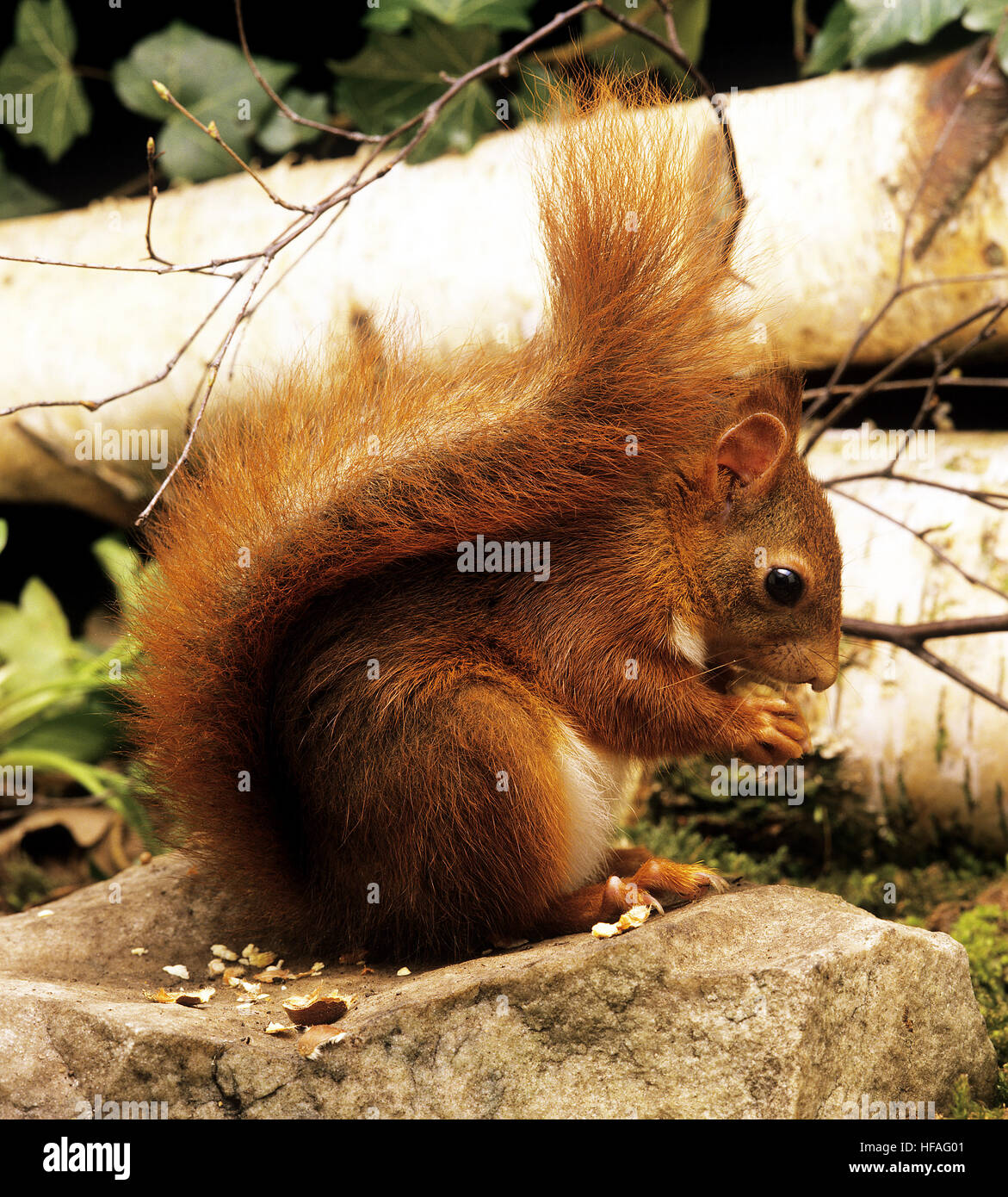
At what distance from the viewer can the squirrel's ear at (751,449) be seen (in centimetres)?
154

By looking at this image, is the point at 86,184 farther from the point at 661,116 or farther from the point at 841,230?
the point at 661,116

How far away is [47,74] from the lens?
10.8ft

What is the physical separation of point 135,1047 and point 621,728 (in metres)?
0.69

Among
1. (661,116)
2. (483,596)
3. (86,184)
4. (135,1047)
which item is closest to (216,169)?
(86,184)

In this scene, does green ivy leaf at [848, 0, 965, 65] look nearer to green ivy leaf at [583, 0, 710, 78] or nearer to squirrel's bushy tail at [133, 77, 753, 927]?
green ivy leaf at [583, 0, 710, 78]

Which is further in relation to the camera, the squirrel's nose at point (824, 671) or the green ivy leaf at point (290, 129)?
the green ivy leaf at point (290, 129)

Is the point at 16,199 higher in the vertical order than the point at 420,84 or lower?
lower

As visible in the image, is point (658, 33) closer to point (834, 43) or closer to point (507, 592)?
point (834, 43)

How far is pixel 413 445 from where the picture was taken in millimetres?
1484

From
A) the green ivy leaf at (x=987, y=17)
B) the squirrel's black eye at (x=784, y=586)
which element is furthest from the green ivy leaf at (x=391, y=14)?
the squirrel's black eye at (x=784, y=586)

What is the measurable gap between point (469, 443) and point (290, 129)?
6.67 feet

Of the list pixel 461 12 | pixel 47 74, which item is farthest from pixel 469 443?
pixel 47 74

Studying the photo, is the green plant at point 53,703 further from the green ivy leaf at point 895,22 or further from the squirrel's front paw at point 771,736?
the green ivy leaf at point 895,22

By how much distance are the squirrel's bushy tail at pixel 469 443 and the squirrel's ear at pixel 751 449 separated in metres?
0.04
